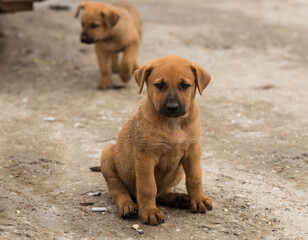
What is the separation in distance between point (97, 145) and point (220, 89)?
2.90 m

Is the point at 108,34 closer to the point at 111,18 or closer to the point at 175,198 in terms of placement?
the point at 111,18

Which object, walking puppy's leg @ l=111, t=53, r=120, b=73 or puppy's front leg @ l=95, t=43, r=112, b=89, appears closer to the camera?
puppy's front leg @ l=95, t=43, r=112, b=89

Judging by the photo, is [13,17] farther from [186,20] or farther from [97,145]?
[97,145]

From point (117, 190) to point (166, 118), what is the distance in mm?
965

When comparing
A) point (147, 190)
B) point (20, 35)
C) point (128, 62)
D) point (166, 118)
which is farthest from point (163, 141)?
point (20, 35)

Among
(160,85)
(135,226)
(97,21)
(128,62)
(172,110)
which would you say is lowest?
(135,226)

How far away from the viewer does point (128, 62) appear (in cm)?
927

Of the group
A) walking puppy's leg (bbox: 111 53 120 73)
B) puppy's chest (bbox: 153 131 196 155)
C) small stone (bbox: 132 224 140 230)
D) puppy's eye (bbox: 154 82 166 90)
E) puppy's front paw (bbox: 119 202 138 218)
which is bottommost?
walking puppy's leg (bbox: 111 53 120 73)

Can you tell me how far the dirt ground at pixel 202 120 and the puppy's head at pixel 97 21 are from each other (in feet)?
3.19

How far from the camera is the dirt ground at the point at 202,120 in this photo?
492cm

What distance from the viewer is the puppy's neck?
4703mm

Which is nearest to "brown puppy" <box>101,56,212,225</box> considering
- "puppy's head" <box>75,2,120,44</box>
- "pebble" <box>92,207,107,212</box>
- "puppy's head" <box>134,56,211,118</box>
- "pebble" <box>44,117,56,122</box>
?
"puppy's head" <box>134,56,211,118</box>

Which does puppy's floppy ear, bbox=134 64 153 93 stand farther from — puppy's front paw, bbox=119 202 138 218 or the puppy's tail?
the puppy's tail

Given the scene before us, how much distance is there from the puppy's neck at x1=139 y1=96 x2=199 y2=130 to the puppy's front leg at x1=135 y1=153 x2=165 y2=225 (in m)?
0.31
